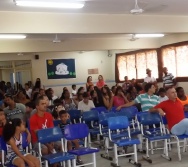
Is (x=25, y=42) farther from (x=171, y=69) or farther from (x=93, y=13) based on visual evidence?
(x=171, y=69)

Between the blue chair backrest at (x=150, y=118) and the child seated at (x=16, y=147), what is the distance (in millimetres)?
2276

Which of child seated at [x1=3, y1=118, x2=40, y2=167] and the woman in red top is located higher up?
the woman in red top

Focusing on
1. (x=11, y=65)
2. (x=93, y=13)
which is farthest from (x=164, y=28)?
(x=11, y=65)

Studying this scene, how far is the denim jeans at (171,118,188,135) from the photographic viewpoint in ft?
17.4

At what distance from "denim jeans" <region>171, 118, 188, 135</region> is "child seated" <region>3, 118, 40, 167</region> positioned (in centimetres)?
240

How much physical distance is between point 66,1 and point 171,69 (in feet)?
21.6

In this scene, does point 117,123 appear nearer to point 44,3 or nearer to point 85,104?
point 85,104

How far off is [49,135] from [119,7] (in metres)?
3.42

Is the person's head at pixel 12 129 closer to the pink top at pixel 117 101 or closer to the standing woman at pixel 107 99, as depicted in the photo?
the standing woman at pixel 107 99

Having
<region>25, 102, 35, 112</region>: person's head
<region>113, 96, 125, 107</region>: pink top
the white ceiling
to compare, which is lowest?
<region>113, 96, 125, 107</region>: pink top

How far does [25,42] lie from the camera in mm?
10250

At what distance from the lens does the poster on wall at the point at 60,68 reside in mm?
14555

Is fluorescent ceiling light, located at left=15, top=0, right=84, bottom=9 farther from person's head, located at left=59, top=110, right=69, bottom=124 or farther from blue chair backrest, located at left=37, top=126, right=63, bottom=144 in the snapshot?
blue chair backrest, located at left=37, top=126, right=63, bottom=144

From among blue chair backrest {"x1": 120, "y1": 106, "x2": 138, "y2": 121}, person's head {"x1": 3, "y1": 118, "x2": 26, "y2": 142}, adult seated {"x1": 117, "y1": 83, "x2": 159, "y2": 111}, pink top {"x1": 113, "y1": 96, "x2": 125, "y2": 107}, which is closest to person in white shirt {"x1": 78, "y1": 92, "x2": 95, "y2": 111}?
pink top {"x1": 113, "y1": 96, "x2": 125, "y2": 107}
